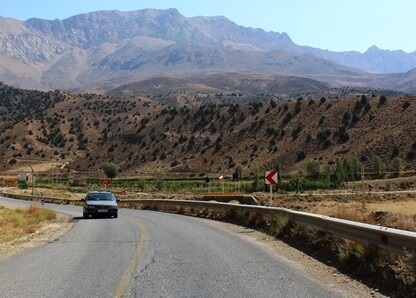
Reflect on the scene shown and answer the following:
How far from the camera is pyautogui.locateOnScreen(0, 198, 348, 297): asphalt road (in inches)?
374

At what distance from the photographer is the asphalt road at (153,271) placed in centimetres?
949

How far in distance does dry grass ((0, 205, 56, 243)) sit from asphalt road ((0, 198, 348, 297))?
4700 mm

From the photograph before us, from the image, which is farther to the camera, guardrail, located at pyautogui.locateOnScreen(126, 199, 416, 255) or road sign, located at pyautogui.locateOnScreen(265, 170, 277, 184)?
road sign, located at pyautogui.locateOnScreen(265, 170, 277, 184)

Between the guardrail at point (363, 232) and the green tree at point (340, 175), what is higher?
the guardrail at point (363, 232)

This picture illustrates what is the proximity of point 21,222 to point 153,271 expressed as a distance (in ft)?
55.3

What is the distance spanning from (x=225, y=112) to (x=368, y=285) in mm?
121083

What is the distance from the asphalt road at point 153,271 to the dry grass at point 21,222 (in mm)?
4700

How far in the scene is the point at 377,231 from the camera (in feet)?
36.1

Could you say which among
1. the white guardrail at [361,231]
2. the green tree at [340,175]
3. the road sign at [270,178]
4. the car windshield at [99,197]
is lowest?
the green tree at [340,175]

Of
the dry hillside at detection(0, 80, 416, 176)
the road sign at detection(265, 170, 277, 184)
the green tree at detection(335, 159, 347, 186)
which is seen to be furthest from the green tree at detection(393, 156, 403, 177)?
the road sign at detection(265, 170, 277, 184)

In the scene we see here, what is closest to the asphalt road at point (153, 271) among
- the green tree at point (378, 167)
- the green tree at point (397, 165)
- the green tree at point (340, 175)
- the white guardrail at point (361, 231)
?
the white guardrail at point (361, 231)

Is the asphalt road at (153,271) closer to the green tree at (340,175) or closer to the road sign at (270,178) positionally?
the road sign at (270,178)

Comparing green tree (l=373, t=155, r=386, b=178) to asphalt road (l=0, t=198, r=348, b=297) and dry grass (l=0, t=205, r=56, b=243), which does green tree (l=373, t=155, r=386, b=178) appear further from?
asphalt road (l=0, t=198, r=348, b=297)

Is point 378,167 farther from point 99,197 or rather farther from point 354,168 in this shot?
point 99,197
